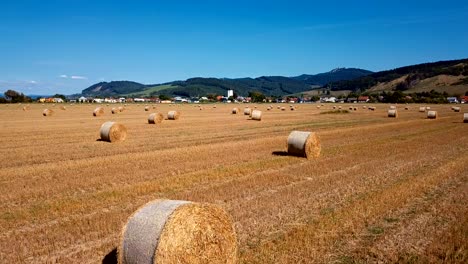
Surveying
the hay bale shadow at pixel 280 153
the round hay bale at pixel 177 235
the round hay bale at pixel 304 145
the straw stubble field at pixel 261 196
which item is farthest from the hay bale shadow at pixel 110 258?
Answer: the hay bale shadow at pixel 280 153

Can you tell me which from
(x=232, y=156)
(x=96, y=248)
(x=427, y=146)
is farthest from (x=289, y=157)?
(x=96, y=248)

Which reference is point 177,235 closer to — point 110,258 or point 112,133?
point 110,258

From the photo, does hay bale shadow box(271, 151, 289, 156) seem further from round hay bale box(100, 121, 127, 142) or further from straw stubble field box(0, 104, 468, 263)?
round hay bale box(100, 121, 127, 142)

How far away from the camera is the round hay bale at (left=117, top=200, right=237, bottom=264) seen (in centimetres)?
636

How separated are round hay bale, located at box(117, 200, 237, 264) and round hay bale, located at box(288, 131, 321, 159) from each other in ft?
36.0

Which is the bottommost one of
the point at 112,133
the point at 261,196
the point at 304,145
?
the point at 261,196

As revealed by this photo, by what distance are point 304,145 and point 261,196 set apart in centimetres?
656

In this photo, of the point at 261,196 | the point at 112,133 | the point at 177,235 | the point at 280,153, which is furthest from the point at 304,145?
the point at 177,235

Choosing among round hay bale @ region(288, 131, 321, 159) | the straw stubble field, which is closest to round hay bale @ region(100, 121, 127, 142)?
the straw stubble field

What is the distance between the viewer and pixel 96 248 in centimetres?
783

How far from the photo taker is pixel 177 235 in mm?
6590

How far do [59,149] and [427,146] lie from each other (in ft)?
60.5

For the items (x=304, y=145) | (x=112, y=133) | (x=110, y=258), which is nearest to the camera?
(x=110, y=258)

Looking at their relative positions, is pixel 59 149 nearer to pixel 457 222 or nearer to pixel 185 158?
pixel 185 158
